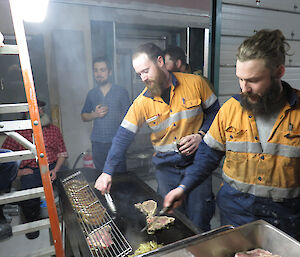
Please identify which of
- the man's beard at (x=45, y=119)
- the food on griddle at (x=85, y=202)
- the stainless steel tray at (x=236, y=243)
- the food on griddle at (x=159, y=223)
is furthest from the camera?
the man's beard at (x=45, y=119)

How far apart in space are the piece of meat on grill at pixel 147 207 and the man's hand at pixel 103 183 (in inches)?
13.3

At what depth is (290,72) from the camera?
132 centimetres

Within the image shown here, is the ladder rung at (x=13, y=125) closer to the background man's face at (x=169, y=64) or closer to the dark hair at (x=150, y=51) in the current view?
the dark hair at (x=150, y=51)

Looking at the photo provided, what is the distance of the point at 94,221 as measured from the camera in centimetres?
156

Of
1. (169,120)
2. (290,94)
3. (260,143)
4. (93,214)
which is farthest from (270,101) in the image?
(93,214)

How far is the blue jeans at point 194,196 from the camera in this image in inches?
74.8

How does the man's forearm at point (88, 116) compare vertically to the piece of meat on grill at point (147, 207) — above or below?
above

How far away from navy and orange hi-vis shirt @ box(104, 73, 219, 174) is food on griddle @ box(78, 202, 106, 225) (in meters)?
0.61

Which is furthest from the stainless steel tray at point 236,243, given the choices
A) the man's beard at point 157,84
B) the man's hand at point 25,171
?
the man's hand at point 25,171

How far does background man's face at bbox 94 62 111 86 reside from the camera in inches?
72.5

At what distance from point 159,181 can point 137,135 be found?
17.6 inches

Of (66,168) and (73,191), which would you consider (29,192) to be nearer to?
(73,191)

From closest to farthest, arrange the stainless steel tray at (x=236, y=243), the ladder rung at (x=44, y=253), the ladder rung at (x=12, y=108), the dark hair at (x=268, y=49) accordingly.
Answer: the stainless steel tray at (x=236, y=243) → the dark hair at (x=268, y=49) → the ladder rung at (x=12, y=108) → the ladder rung at (x=44, y=253)

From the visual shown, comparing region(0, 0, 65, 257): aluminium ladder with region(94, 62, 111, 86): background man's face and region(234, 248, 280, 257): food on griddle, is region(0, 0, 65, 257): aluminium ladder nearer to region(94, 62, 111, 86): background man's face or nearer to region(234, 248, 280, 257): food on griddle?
region(94, 62, 111, 86): background man's face
